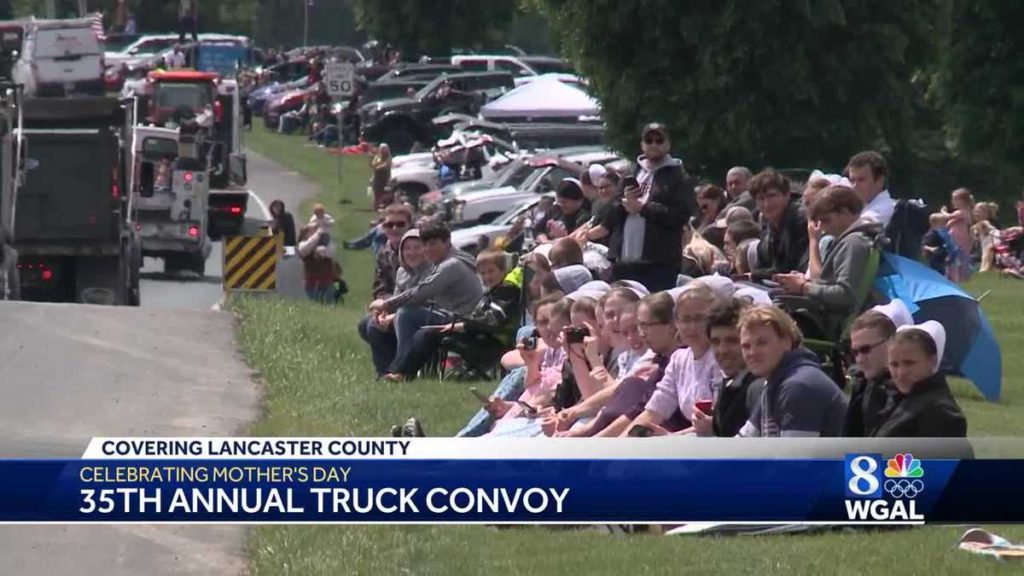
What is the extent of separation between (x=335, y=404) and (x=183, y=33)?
5767cm

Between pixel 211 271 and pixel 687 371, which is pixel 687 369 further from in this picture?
pixel 211 271

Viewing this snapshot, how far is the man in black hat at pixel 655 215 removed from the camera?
1502 centimetres

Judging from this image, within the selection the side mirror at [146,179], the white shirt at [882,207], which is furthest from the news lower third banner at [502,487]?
the side mirror at [146,179]

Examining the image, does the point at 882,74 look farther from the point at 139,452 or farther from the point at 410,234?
the point at 139,452

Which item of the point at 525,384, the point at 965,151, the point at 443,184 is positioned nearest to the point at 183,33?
the point at 443,184

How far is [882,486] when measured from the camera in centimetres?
806

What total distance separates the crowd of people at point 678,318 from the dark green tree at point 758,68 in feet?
26.8

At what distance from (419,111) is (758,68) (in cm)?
3101

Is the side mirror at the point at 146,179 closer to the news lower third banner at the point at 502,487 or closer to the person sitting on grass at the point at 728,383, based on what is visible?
the person sitting on grass at the point at 728,383

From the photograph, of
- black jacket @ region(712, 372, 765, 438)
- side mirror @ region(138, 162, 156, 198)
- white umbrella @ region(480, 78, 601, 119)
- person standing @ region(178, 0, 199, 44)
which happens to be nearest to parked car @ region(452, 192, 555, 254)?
side mirror @ region(138, 162, 156, 198)

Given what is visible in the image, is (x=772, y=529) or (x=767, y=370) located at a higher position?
(x=767, y=370)

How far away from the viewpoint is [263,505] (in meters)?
7.93

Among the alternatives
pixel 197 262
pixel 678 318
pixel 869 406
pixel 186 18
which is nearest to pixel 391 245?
pixel 678 318

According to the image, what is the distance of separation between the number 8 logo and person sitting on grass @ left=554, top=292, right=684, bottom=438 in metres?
2.72
